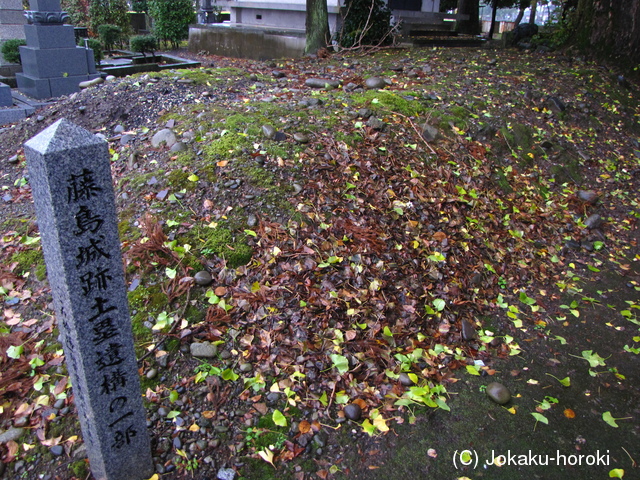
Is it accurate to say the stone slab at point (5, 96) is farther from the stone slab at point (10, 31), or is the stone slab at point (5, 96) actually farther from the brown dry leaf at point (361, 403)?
the brown dry leaf at point (361, 403)

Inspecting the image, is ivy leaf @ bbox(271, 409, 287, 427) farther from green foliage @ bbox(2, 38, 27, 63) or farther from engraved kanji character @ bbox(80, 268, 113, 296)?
green foliage @ bbox(2, 38, 27, 63)

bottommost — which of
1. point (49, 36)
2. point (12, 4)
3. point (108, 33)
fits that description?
point (49, 36)

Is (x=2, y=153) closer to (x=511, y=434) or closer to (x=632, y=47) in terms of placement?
(x=511, y=434)

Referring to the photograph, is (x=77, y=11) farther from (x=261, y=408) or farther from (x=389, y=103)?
(x=261, y=408)

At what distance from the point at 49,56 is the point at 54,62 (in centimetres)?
15

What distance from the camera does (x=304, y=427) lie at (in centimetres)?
315

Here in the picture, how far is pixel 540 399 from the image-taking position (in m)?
3.60

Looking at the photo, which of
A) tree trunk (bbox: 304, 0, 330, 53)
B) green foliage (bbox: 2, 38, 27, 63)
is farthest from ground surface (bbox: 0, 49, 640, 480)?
green foliage (bbox: 2, 38, 27, 63)

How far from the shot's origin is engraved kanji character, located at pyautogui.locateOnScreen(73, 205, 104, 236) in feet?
7.03

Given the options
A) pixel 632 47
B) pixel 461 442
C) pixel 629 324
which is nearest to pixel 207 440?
pixel 461 442

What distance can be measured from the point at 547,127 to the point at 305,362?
6.49m

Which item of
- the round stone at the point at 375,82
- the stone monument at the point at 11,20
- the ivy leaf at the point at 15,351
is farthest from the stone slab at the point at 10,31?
the ivy leaf at the point at 15,351

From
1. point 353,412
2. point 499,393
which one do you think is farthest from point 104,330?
point 499,393

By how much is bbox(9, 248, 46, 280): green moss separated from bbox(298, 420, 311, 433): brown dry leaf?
2.62 meters
